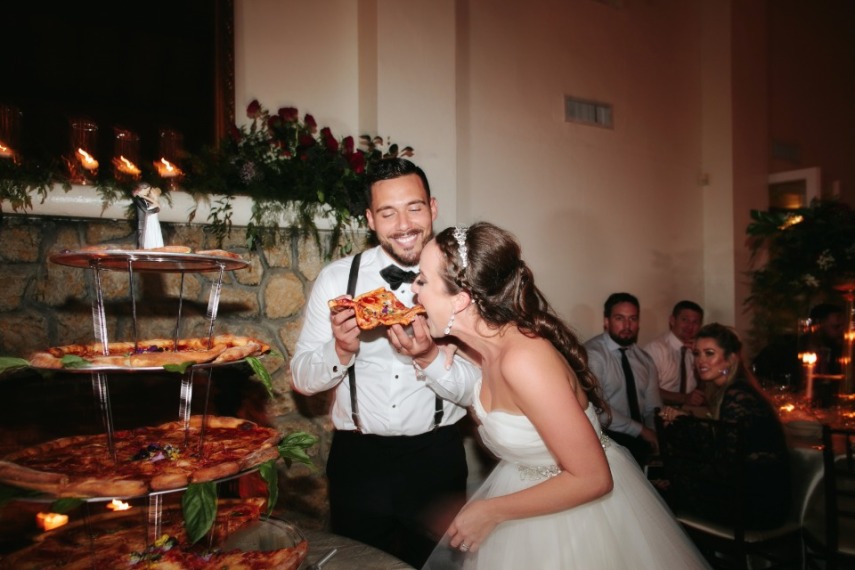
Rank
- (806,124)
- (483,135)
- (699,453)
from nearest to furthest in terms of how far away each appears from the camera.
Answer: (699,453), (483,135), (806,124)

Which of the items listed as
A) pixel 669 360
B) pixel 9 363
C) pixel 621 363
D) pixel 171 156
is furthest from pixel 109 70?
pixel 669 360

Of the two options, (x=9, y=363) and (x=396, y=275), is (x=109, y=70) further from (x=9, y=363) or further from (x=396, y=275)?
(x=9, y=363)

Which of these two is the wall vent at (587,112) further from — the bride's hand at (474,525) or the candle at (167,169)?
the bride's hand at (474,525)

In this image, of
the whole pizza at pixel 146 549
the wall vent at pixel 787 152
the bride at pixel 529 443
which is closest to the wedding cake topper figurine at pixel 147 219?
the whole pizza at pixel 146 549

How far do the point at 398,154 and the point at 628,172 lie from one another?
305 centimetres

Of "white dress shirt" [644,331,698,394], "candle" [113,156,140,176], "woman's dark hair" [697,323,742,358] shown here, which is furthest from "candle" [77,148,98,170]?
"white dress shirt" [644,331,698,394]

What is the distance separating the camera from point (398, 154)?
3891 mm

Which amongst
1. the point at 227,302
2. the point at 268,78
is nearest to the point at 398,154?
the point at 268,78

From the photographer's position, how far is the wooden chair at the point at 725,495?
10.6 ft

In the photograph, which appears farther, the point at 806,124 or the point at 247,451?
the point at 806,124

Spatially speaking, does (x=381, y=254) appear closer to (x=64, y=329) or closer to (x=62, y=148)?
(x=64, y=329)

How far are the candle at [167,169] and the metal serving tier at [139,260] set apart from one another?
1.31 metres

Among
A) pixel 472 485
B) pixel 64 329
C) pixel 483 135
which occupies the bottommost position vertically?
pixel 472 485

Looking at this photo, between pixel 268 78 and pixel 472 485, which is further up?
pixel 268 78
